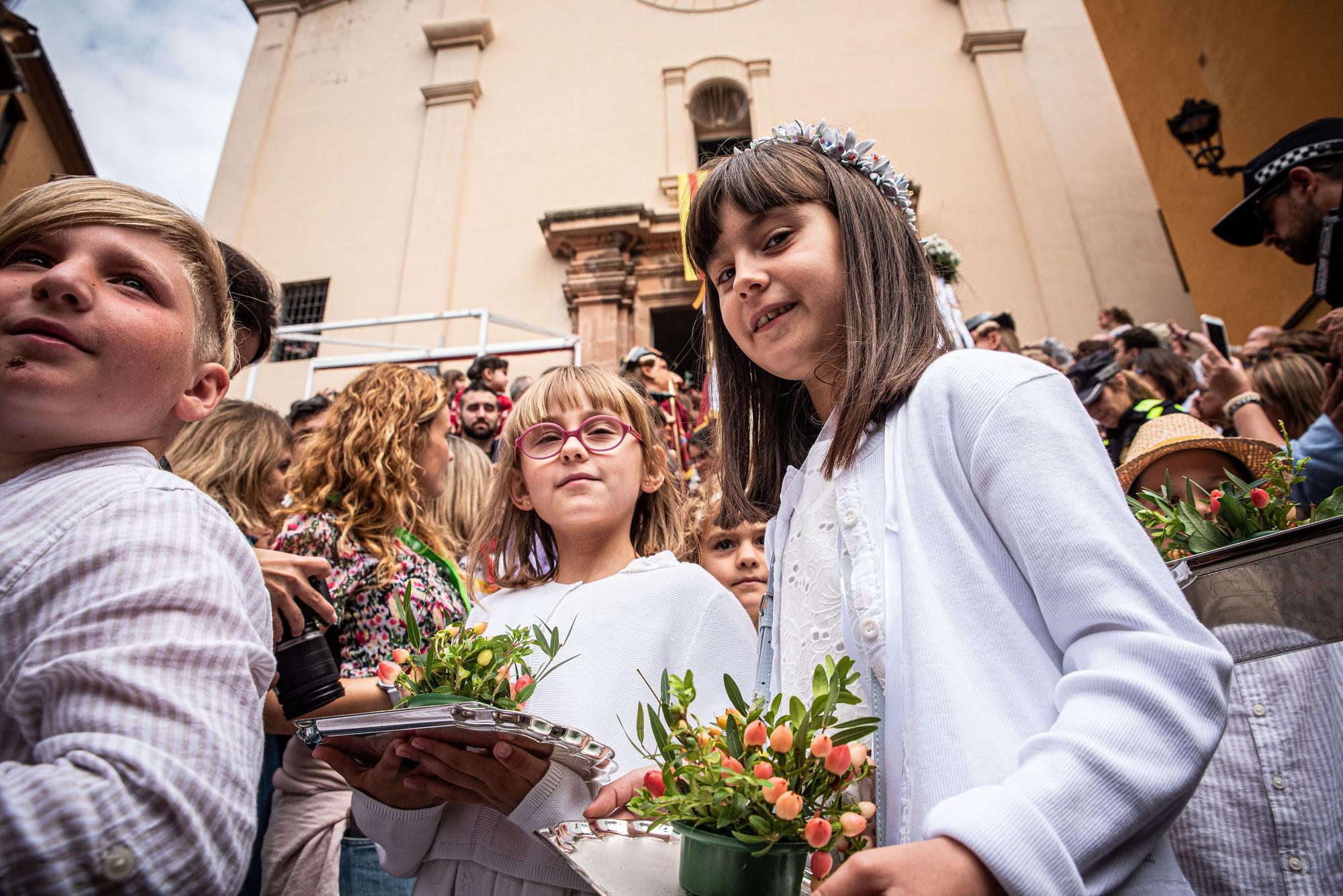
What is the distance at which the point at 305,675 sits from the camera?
5.37 feet

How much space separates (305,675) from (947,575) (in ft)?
4.26

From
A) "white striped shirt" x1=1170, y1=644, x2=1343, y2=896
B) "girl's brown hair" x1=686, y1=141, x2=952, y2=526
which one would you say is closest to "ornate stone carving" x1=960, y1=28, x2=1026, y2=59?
"girl's brown hair" x1=686, y1=141, x2=952, y2=526

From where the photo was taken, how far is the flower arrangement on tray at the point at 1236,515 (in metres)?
1.61

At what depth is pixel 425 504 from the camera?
10.8 feet

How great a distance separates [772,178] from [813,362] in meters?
0.39

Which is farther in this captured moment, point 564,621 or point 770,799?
point 564,621

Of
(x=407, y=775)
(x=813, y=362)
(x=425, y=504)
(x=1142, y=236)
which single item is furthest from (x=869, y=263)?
(x=1142, y=236)

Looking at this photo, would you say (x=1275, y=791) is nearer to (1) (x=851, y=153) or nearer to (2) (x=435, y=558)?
(1) (x=851, y=153)

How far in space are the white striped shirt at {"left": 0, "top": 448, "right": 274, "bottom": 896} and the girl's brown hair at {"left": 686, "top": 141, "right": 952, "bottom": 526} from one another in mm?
953

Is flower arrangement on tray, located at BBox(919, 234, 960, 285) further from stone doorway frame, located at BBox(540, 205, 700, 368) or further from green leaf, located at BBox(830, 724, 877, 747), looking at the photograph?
stone doorway frame, located at BBox(540, 205, 700, 368)

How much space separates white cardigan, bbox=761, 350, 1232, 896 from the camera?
848 mm

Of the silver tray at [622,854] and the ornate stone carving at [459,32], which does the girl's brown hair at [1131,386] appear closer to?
the silver tray at [622,854]

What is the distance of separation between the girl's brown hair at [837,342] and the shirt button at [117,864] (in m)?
1.07

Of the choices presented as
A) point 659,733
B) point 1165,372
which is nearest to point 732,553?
point 659,733
